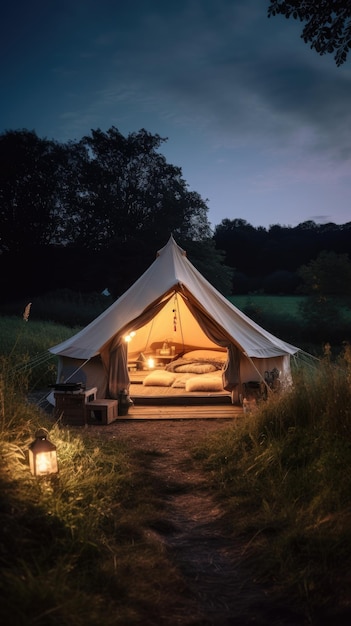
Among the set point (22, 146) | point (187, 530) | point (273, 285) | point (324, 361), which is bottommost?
point (187, 530)

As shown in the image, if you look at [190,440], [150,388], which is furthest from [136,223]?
[190,440]

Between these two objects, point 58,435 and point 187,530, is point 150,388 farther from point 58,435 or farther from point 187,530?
point 187,530

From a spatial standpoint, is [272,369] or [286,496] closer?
[286,496]

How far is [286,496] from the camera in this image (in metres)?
3.68

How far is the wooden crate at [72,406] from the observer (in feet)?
20.9

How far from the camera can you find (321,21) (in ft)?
19.3

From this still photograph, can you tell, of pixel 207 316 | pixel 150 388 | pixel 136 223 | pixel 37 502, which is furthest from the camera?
pixel 136 223

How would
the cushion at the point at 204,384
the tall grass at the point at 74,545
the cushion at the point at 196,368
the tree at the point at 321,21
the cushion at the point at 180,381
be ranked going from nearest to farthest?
the tall grass at the point at 74,545, the tree at the point at 321,21, the cushion at the point at 204,384, the cushion at the point at 180,381, the cushion at the point at 196,368

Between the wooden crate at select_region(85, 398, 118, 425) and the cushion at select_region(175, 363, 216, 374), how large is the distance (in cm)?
248

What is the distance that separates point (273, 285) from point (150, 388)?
55.4 ft

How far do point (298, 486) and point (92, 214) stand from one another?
18.6 m

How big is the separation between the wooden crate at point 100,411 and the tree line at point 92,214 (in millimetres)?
12779

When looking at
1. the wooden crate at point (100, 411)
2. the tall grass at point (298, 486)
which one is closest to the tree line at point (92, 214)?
the wooden crate at point (100, 411)

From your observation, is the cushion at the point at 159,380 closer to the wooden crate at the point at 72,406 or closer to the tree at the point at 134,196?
the wooden crate at the point at 72,406
